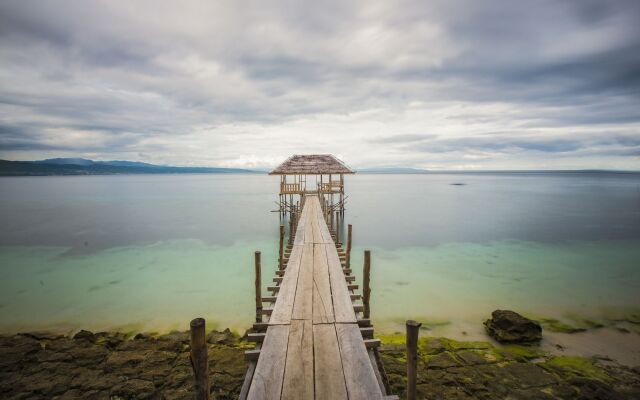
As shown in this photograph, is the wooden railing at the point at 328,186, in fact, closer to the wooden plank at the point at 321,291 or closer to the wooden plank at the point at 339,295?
the wooden plank at the point at 321,291

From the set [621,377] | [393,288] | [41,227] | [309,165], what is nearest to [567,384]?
[621,377]

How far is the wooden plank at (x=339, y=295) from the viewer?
4.70 metres

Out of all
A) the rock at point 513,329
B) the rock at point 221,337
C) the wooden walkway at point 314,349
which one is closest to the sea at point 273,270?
the rock at point 513,329

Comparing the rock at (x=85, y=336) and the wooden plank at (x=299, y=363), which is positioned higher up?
the wooden plank at (x=299, y=363)

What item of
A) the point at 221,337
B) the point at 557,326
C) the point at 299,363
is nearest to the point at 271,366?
the point at 299,363

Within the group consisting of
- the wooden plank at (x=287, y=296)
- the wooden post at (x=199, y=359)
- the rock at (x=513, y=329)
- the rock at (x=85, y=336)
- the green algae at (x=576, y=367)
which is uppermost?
the wooden post at (x=199, y=359)

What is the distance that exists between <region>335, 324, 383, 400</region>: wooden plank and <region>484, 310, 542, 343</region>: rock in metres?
5.07

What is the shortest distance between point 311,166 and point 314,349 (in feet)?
58.3

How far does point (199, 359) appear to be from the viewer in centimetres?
285

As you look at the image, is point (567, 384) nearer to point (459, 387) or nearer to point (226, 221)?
point (459, 387)

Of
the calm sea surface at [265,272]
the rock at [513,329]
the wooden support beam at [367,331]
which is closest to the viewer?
the wooden support beam at [367,331]

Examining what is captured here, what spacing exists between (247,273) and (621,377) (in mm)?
11227

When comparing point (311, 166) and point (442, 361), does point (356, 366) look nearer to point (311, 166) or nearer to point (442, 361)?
point (442, 361)

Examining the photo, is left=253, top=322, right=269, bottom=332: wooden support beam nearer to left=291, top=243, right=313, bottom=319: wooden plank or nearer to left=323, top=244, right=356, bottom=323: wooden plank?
left=291, top=243, right=313, bottom=319: wooden plank
